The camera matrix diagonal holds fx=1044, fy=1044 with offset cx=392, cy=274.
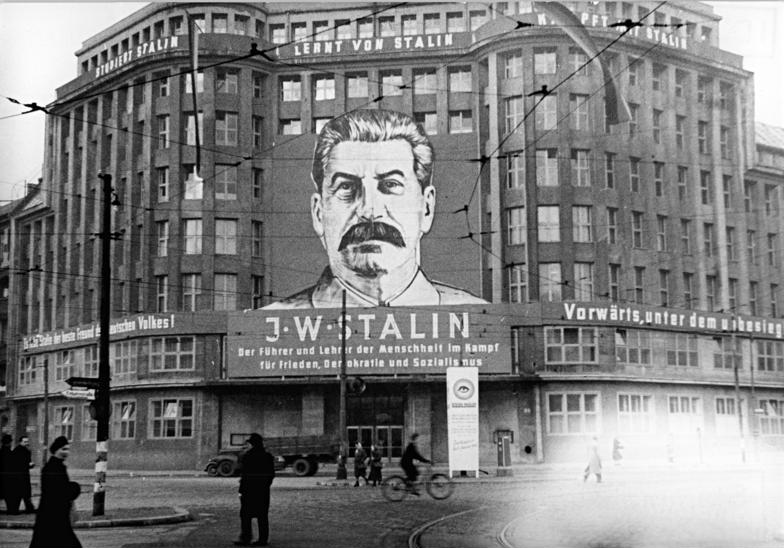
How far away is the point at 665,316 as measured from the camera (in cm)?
3681

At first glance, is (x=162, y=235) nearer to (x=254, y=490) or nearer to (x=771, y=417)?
(x=771, y=417)

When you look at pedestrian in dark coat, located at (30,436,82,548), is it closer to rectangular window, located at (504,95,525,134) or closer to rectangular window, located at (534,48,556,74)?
rectangular window, located at (534,48,556,74)

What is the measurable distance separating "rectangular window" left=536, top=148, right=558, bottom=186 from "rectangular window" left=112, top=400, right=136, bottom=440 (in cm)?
1952

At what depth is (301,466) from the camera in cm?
3512

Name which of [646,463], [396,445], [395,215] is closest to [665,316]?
[646,463]

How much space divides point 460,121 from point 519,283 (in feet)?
29.1

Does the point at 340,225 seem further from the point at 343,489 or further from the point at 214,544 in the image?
the point at 214,544

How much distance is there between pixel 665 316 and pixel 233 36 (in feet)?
58.2

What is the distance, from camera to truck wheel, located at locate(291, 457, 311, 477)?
34688 millimetres

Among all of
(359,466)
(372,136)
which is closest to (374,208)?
(372,136)

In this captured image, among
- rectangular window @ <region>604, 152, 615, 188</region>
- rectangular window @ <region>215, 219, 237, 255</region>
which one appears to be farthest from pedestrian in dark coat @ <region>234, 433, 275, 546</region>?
rectangular window @ <region>215, 219, 237, 255</region>

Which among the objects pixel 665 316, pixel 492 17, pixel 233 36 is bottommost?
pixel 665 316

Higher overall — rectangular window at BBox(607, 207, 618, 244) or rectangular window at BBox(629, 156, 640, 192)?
rectangular window at BBox(629, 156, 640, 192)

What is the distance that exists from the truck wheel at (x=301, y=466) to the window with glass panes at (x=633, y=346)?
11.7m
